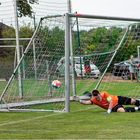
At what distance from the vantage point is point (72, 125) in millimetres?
12273

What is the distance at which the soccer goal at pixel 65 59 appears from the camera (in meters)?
16.5

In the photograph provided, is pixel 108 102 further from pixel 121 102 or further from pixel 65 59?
pixel 65 59

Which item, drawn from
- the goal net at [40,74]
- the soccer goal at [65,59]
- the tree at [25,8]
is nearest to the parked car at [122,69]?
the soccer goal at [65,59]

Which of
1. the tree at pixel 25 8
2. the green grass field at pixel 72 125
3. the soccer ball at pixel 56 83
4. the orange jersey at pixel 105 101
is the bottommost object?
the green grass field at pixel 72 125

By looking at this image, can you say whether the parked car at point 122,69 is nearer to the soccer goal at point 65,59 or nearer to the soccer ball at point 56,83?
the soccer goal at point 65,59

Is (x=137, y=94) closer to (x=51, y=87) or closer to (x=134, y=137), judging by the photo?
(x=51, y=87)

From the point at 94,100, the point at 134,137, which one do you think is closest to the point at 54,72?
the point at 94,100

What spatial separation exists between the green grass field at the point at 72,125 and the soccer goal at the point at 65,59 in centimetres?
103

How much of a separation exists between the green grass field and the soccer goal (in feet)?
3.39

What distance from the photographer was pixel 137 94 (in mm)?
21000

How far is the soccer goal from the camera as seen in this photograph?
16.5 meters

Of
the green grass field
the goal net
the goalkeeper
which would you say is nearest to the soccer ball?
the goal net

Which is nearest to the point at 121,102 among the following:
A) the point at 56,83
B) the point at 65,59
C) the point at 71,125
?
the point at 65,59

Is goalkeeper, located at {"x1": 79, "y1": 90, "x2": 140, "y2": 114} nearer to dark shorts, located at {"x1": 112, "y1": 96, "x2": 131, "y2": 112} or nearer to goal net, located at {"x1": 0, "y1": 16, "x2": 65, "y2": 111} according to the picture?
dark shorts, located at {"x1": 112, "y1": 96, "x2": 131, "y2": 112}
